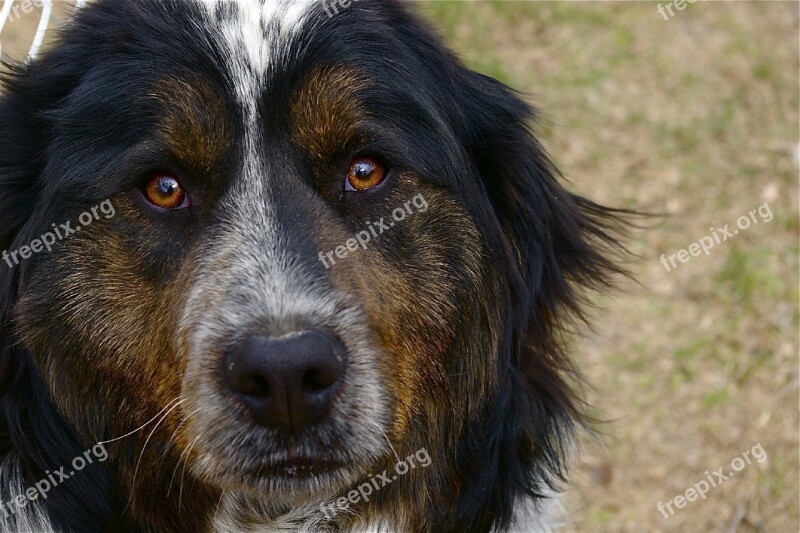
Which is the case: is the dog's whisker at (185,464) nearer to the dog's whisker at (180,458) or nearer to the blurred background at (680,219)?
the dog's whisker at (180,458)

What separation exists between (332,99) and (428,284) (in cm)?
72

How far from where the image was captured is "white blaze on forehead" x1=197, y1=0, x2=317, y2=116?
3.43m

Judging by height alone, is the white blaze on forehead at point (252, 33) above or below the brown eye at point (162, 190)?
above

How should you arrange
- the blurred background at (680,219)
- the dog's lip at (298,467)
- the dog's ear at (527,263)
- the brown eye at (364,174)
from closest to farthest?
the dog's lip at (298,467) → the brown eye at (364,174) → the dog's ear at (527,263) → the blurred background at (680,219)

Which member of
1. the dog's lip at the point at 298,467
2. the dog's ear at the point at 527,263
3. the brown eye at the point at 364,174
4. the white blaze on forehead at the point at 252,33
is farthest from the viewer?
the dog's ear at the point at 527,263

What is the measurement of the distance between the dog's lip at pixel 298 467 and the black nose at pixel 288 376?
14cm

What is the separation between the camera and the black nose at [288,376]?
298 cm

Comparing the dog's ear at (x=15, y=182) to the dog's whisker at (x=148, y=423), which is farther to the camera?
the dog's ear at (x=15, y=182)

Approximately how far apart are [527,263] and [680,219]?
3.61 m

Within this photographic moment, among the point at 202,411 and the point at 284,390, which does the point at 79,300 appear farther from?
the point at 284,390

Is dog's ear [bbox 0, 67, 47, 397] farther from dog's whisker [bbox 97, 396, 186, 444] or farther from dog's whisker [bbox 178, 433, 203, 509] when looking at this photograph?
dog's whisker [bbox 178, 433, 203, 509]

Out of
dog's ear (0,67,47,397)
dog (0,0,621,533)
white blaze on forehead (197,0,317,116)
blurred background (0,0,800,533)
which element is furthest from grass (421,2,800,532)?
dog's ear (0,67,47,397)

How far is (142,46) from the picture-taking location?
11.5 ft

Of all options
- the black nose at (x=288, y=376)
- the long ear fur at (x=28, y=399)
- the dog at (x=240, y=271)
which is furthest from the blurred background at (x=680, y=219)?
the long ear fur at (x=28, y=399)
